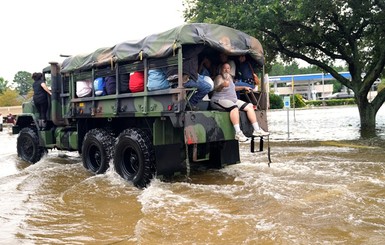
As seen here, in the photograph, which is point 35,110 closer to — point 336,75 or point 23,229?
point 23,229

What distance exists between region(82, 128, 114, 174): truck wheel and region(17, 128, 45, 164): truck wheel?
101 inches

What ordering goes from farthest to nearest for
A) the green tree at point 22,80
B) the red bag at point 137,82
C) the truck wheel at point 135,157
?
the green tree at point 22,80, the red bag at point 137,82, the truck wheel at point 135,157

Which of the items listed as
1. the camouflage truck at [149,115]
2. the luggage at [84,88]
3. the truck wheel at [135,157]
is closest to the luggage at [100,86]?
the camouflage truck at [149,115]

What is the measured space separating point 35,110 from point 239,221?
736 cm

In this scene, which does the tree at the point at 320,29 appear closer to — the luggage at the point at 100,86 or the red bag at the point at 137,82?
the luggage at the point at 100,86

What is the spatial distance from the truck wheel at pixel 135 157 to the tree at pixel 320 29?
8478mm

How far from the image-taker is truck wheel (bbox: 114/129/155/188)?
6.95 metres

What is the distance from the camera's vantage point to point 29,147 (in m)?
10.9

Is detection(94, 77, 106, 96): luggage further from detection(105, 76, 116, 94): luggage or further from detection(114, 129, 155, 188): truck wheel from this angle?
detection(114, 129, 155, 188): truck wheel

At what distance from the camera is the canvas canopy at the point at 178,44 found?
6473mm

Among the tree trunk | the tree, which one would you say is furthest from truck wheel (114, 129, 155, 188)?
the tree trunk

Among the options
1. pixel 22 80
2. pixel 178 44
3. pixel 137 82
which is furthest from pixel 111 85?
pixel 22 80

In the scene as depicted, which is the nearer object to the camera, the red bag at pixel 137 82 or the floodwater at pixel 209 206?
the floodwater at pixel 209 206

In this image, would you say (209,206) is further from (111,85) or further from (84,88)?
(84,88)
